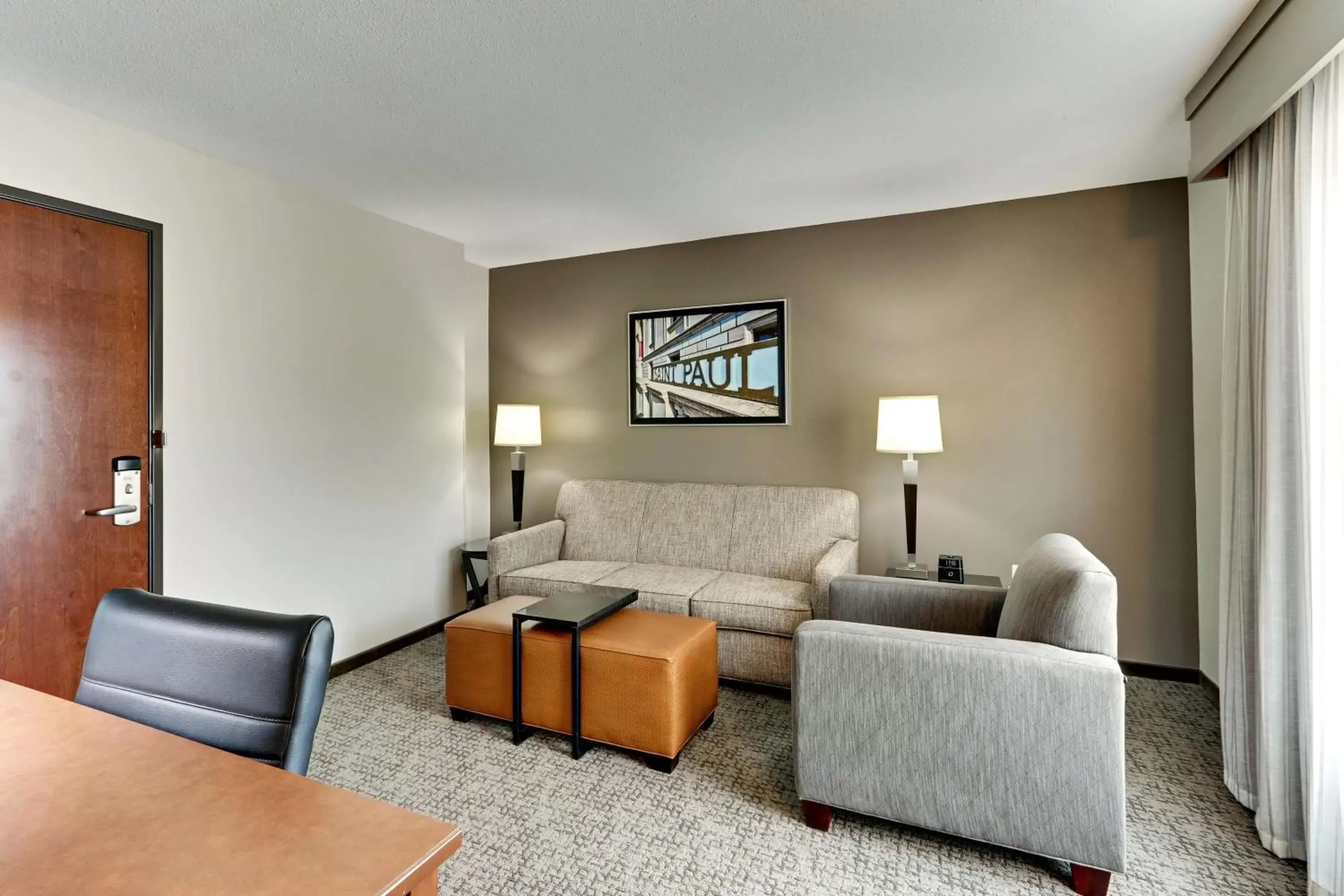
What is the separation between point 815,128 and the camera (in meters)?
2.55

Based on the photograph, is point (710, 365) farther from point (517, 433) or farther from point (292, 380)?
point (292, 380)

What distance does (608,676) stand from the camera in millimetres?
2465

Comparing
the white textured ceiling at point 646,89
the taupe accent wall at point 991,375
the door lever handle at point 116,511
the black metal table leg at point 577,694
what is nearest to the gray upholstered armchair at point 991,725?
the black metal table leg at point 577,694

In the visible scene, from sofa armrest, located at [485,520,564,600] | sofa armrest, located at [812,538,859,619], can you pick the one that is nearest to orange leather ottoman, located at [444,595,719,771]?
sofa armrest, located at [812,538,859,619]

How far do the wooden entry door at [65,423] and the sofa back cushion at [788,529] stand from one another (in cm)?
273

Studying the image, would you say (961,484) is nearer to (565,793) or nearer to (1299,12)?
(1299,12)

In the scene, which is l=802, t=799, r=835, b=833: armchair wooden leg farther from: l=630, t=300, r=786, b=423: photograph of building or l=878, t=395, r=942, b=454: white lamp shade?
l=630, t=300, r=786, b=423: photograph of building

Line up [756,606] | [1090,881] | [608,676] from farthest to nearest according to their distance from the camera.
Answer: [756,606]
[608,676]
[1090,881]

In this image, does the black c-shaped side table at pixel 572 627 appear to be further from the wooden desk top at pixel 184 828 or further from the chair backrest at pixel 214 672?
the wooden desk top at pixel 184 828

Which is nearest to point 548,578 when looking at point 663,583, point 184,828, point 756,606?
point 663,583

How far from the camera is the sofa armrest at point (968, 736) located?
1.70 m

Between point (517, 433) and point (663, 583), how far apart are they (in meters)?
1.47

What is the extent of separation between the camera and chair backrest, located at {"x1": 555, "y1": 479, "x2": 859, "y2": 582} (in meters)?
3.56

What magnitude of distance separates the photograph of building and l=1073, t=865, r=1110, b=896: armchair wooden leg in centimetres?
250
